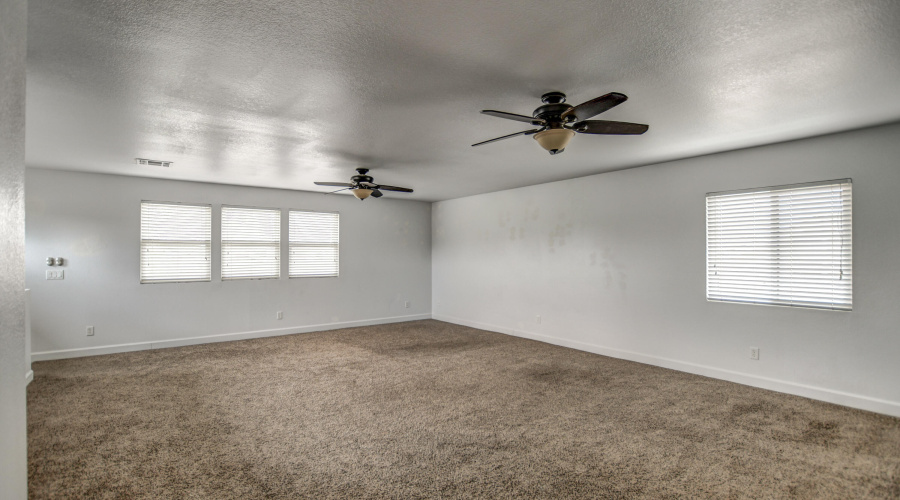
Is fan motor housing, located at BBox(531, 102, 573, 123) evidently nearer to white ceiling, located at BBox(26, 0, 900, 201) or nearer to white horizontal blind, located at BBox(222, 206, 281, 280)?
white ceiling, located at BBox(26, 0, 900, 201)

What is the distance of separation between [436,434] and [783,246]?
376cm

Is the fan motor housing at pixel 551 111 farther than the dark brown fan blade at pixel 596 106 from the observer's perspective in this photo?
Yes

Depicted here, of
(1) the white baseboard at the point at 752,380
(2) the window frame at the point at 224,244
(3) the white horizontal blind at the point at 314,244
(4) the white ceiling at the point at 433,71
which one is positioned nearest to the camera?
(4) the white ceiling at the point at 433,71

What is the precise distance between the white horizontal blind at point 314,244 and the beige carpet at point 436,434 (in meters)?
2.49

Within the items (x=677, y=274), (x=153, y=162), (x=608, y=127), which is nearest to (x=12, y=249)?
(x=608, y=127)

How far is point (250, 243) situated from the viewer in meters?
6.83

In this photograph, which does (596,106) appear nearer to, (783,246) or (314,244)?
(783,246)

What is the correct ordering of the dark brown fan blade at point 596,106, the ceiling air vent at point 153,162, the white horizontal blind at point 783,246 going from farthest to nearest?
the ceiling air vent at point 153,162
the white horizontal blind at point 783,246
the dark brown fan blade at point 596,106

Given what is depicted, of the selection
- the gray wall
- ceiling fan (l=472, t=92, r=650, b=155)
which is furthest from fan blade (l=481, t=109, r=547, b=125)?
the gray wall

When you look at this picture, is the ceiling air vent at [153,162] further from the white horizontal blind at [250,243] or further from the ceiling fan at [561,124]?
the ceiling fan at [561,124]

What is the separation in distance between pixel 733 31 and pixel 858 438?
10.0 feet

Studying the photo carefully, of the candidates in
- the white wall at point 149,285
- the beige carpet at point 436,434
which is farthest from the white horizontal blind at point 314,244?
the beige carpet at point 436,434

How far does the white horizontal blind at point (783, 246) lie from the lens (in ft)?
12.7

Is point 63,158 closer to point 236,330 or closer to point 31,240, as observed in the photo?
point 31,240
